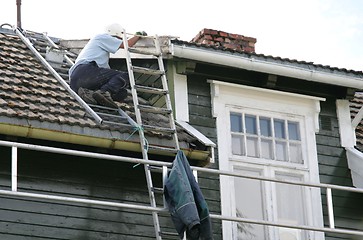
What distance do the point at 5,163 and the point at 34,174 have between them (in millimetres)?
364

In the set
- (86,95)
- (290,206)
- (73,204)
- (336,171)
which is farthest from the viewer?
(336,171)

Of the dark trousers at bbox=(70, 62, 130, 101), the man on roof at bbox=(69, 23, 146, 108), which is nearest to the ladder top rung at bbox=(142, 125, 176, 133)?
the man on roof at bbox=(69, 23, 146, 108)

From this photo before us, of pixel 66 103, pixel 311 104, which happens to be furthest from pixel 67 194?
pixel 311 104

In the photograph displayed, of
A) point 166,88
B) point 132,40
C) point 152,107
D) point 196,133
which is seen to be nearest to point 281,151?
point 196,133

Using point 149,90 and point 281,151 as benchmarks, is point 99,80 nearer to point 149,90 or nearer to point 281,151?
point 149,90

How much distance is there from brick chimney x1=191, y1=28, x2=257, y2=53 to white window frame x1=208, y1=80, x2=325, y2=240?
1.29 m

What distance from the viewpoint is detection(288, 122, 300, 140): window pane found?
42.8ft

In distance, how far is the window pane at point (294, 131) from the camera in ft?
42.8

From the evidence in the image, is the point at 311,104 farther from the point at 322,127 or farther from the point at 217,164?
the point at 217,164

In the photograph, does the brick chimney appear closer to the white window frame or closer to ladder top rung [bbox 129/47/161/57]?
the white window frame

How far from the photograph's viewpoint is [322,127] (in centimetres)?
1335

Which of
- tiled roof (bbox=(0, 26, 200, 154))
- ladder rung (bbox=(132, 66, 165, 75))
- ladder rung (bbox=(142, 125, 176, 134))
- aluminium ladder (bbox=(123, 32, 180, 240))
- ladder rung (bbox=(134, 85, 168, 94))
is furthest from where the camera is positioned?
ladder rung (bbox=(132, 66, 165, 75))

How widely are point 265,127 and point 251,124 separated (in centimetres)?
20

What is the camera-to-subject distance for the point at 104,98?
1193 centimetres
